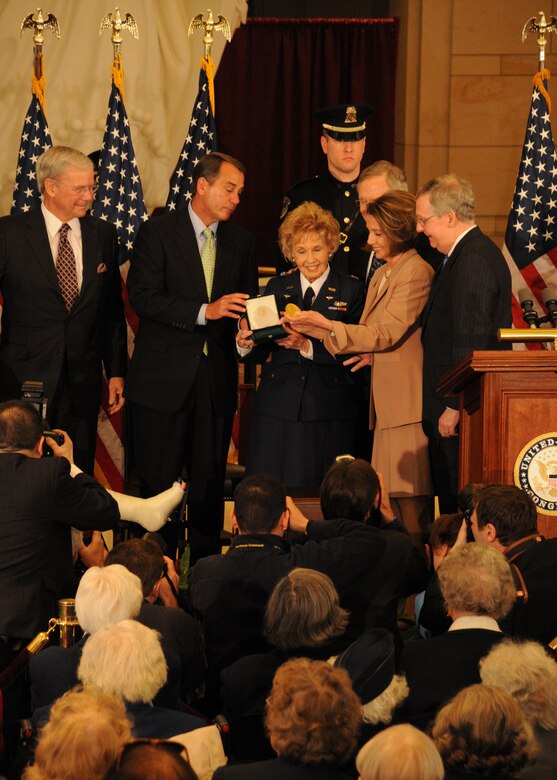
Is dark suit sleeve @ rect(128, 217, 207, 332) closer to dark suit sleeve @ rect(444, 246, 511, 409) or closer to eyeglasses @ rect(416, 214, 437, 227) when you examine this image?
eyeglasses @ rect(416, 214, 437, 227)

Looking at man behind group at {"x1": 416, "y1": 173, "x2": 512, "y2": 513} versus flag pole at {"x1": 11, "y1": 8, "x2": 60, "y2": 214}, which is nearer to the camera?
man behind group at {"x1": 416, "y1": 173, "x2": 512, "y2": 513}

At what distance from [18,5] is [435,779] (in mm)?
7658

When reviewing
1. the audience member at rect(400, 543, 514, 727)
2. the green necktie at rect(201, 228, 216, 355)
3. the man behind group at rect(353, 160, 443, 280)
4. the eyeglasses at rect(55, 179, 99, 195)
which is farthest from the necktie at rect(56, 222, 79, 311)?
the audience member at rect(400, 543, 514, 727)

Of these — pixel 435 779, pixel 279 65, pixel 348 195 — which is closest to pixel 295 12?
pixel 279 65

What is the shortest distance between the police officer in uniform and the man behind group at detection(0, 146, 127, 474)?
114 centimetres

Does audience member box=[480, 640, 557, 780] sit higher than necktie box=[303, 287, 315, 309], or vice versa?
necktie box=[303, 287, 315, 309]

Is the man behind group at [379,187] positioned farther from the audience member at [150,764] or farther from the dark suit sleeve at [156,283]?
the audience member at [150,764]

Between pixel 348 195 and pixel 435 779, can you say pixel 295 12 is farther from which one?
pixel 435 779

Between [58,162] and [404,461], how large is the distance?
87.4 inches

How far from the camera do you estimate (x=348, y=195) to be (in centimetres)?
669

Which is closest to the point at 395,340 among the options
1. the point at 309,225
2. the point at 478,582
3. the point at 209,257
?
the point at 309,225

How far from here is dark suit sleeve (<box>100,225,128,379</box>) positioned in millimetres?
6344

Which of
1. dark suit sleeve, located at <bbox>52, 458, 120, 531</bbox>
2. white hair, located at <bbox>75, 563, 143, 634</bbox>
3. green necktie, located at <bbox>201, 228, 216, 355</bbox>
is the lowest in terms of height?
white hair, located at <bbox>75, 563, 143, 634</bbox>

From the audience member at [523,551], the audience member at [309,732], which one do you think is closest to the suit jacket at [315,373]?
the audience member at [523,551]
